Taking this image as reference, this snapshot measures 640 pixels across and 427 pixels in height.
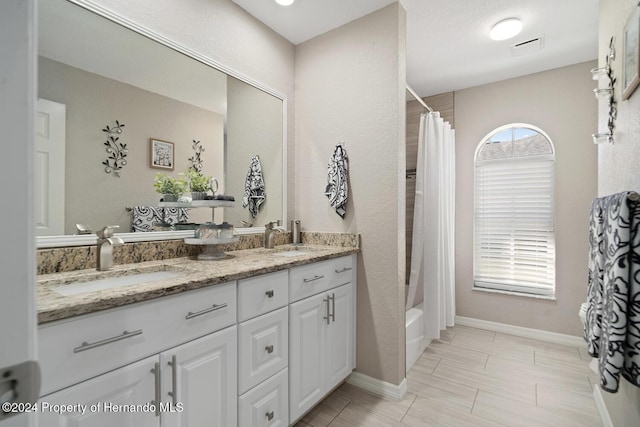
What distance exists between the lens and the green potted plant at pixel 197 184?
1.74 metres

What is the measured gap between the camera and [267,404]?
1.43 m

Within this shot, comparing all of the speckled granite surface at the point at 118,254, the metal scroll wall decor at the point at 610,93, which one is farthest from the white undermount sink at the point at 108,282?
the metal scroll wall decor at the point at 610,93

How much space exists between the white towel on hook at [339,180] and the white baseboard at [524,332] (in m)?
2.20

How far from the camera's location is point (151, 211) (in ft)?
5.22

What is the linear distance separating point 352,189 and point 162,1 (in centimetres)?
160

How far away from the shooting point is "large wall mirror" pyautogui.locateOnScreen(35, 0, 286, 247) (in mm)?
1264

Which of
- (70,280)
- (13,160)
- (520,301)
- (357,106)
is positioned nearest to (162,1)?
(357,106)

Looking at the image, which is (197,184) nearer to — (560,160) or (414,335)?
(414,335)

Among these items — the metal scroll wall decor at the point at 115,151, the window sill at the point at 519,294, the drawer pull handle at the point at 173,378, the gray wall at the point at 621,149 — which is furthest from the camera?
the window sill at the point at 519,294

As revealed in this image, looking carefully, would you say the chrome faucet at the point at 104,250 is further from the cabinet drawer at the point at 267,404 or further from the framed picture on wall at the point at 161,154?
the cabinet drawer at the point at 267,404

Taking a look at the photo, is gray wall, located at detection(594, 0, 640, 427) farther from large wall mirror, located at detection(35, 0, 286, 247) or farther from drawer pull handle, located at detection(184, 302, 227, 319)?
large wall mirror, located at detection(35, 0, 286, 247)

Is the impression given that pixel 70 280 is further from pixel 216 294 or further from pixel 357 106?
pixel 357 106

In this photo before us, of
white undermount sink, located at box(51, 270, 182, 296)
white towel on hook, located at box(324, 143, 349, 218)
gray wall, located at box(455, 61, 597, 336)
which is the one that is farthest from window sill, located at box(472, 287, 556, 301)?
white undermount sink, located at box(51, 270, 182, 296)

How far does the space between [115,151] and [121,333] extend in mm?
961
